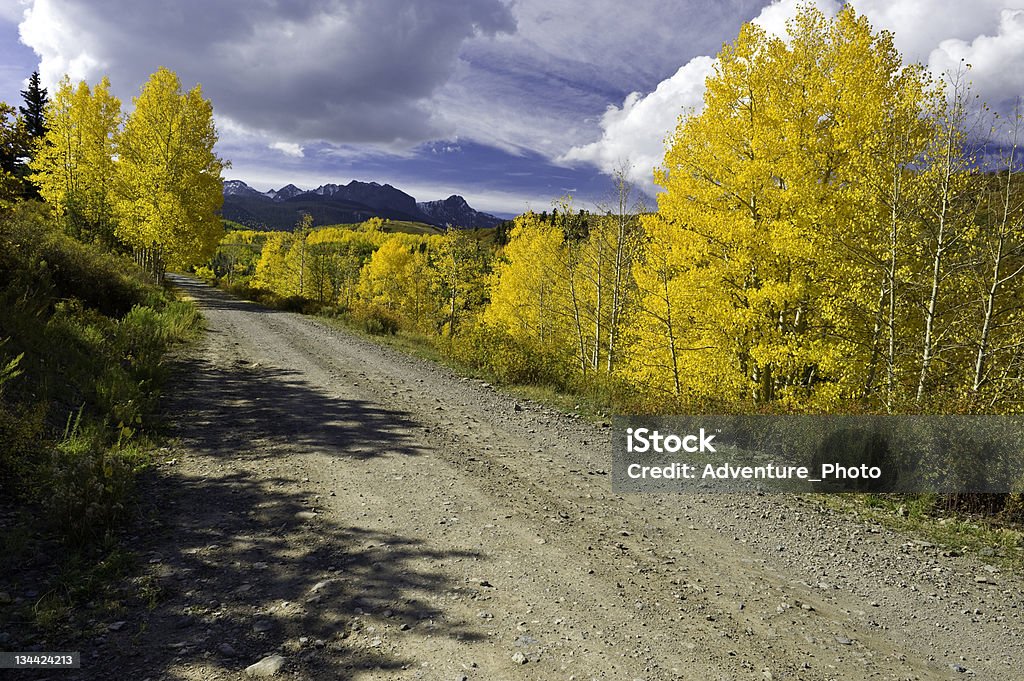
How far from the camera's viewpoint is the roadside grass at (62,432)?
13.2 ft

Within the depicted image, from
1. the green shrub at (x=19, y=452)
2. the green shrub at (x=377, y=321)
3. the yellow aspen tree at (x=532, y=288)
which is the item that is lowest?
the green shrub at (x=19, y=452)

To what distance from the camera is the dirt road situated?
3.45 meters

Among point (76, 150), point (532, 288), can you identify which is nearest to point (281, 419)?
point (532, 288)

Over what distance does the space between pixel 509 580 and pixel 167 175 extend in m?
29.6

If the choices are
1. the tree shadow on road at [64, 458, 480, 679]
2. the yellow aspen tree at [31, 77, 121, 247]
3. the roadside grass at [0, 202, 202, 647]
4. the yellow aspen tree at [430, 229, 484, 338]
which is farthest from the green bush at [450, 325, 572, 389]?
the yellow aspen tree at [31, 77, 121, 247]

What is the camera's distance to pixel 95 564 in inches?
172

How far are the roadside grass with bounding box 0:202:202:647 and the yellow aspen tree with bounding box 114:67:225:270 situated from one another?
11.9m

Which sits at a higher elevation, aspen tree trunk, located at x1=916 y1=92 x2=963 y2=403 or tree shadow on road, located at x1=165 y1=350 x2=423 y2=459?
aspen tree trunk, located at x1=916 y1=92 x2=963 y2=403

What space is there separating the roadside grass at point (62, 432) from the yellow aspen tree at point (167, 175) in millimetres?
11879

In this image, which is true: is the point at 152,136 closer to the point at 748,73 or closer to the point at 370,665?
the point at 748,73

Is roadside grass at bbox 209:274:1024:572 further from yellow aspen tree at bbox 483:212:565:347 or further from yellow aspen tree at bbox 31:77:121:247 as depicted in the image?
yellow aspen tree at bbox 31:77:121:247

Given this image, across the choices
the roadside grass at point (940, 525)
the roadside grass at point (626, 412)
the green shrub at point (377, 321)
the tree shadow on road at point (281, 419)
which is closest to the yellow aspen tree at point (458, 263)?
the green shrub at point (377, 321)

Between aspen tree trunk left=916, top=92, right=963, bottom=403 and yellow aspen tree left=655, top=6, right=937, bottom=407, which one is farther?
yellow aspen tree left=655, top=6, right=937, bottom=407

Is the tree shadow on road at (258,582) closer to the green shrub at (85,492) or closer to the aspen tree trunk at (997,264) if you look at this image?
the green shrub at (85,492)
